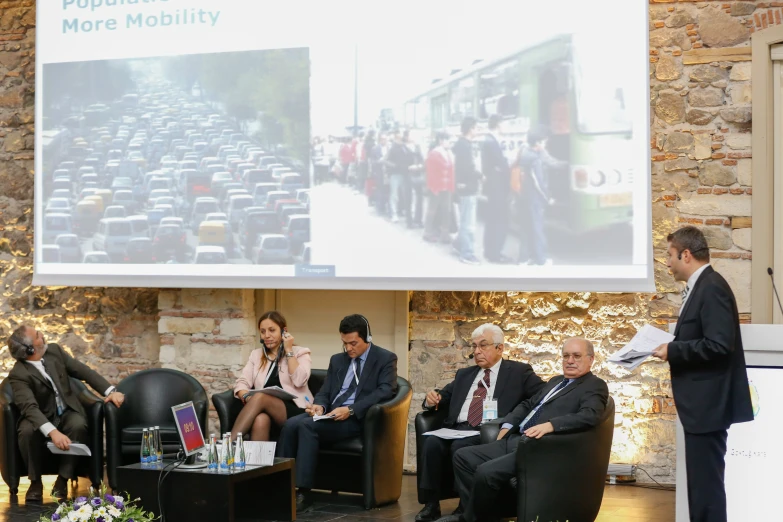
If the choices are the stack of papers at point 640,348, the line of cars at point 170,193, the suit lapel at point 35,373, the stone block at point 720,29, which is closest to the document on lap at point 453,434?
the stack of papers at point 640,348

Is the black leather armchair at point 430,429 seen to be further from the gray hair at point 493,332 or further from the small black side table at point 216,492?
the small black side table at point 216,492

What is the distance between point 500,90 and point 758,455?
2905mm

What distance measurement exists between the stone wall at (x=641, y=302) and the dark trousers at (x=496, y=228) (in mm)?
505

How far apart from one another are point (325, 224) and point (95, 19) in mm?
2343

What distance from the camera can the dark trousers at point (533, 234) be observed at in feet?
21.4

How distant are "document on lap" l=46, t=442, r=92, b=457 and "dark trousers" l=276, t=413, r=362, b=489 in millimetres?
1119

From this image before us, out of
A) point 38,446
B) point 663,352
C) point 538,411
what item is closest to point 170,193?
point 38,446

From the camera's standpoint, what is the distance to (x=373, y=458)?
590 cm

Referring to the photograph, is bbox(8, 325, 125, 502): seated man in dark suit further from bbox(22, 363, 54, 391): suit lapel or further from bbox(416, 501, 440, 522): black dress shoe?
bbox(416, 501, 440, 522): black dress shoe

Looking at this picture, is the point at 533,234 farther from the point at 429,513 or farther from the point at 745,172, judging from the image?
the point at 429,513

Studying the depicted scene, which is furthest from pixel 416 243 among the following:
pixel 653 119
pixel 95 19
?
pixel 95 19

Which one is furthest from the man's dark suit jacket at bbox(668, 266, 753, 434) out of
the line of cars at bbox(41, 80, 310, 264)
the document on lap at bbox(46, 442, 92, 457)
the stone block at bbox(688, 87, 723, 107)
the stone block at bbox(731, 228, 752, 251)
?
the document on lap at bbox(46, 442, 92, 457)

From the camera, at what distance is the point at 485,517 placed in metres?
5.20

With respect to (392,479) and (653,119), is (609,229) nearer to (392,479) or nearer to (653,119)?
(653,119)
